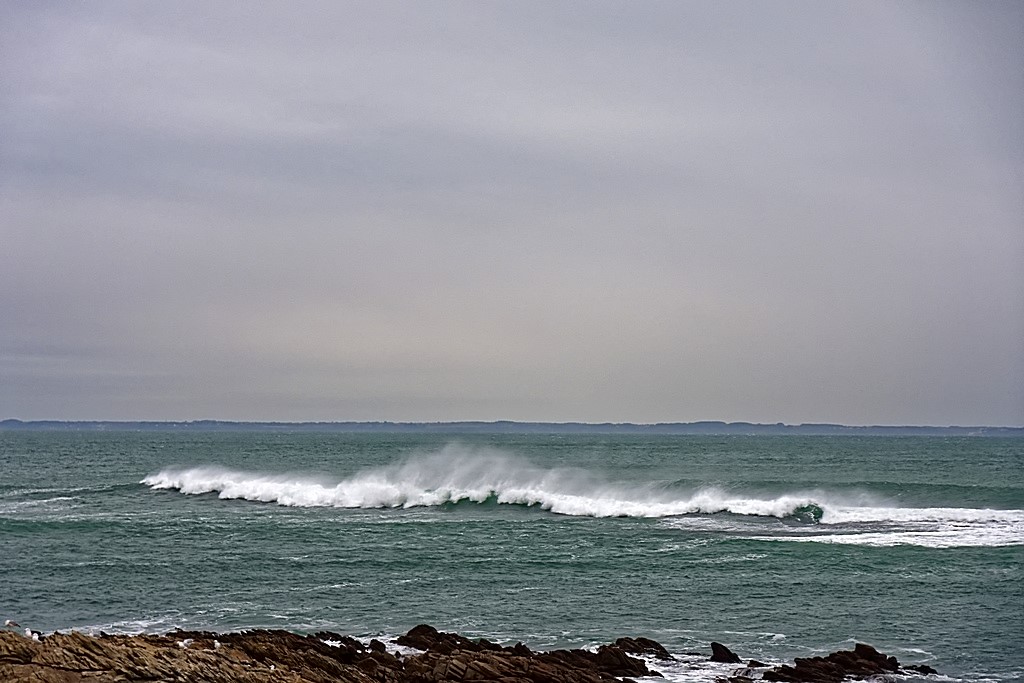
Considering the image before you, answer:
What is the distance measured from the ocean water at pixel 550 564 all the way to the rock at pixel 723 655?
257 millimetres

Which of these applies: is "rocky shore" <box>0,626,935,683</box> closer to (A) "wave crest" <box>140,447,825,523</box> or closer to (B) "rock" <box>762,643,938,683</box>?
(B) "rock" <box>762,643,938,683</box>

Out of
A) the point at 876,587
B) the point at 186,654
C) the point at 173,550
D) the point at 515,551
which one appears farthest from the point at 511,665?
the point at 173,550

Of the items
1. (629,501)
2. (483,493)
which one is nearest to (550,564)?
(629,501)

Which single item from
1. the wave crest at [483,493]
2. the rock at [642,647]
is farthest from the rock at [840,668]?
the wave crest at [483,493]

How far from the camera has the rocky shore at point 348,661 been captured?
10.3 metres

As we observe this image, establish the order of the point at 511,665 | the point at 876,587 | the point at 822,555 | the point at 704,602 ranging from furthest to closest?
the point at 822,555, the point at 876,587, the point at 704,602, the point at 511,665

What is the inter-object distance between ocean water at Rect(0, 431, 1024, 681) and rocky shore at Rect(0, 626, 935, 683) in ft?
2.93

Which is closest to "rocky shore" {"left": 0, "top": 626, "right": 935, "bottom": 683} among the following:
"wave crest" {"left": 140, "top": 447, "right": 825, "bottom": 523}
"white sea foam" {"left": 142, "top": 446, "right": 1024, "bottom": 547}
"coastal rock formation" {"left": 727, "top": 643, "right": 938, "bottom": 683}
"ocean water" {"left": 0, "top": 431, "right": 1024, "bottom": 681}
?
"coastal rock formation" {"left": 727, "top": 643, "right": 938, "bottom": 683}

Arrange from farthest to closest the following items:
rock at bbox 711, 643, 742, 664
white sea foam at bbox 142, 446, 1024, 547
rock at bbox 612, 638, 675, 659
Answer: white sea foam at bbox 142, 446, 1024, 547, rock at bbox 612, 638, 675, 659, rock at bbox 711, 643, 742, 664

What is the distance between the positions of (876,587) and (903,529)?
10.8 meters

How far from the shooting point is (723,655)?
15.2m

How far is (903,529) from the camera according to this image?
31.2 meters

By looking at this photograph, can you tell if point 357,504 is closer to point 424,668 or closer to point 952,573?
point 952,573

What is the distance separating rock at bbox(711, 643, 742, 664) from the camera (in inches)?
595
